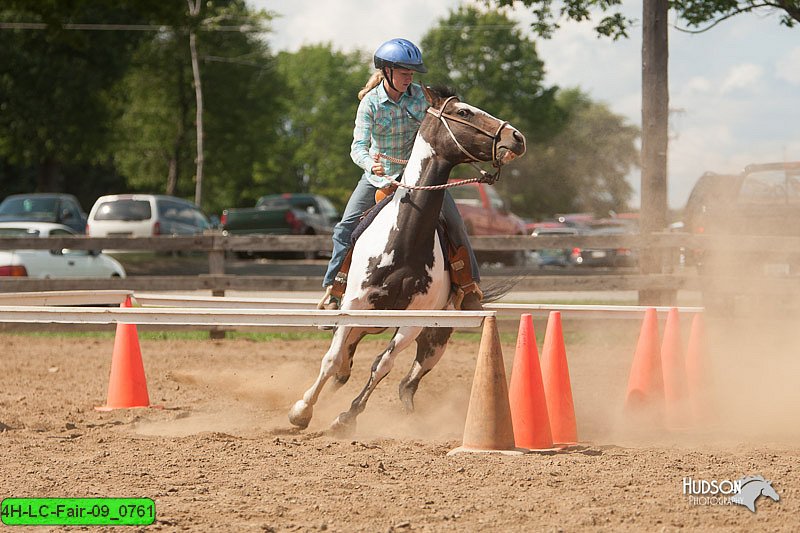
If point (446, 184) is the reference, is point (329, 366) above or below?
below

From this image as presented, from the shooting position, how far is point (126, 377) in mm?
9133

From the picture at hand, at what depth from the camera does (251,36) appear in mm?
61281

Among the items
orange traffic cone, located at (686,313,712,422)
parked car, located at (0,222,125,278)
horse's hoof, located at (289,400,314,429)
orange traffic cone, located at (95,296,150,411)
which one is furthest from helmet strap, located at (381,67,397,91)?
parked car, located at (0,222,125,278)

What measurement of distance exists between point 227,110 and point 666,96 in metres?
43.2

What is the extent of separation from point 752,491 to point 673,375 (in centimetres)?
304

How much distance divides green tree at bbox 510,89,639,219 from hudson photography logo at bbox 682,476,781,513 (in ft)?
224

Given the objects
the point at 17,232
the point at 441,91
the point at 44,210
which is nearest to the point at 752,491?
the point at 441,91

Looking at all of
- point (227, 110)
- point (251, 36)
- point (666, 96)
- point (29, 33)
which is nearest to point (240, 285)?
point (666, 96)

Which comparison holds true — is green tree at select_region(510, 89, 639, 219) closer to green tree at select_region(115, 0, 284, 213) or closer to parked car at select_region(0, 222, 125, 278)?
green tree at select_region(115, 0, 284, 213)

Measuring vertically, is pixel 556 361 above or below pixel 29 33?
below

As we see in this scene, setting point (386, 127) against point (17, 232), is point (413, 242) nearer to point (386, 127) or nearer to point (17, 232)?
point (386, 127)

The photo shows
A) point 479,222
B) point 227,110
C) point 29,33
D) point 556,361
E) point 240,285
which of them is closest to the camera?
point 556,361

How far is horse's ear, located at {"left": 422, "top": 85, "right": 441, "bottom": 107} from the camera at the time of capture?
7.47 metres

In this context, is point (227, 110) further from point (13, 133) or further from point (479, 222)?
point (479, 222)
